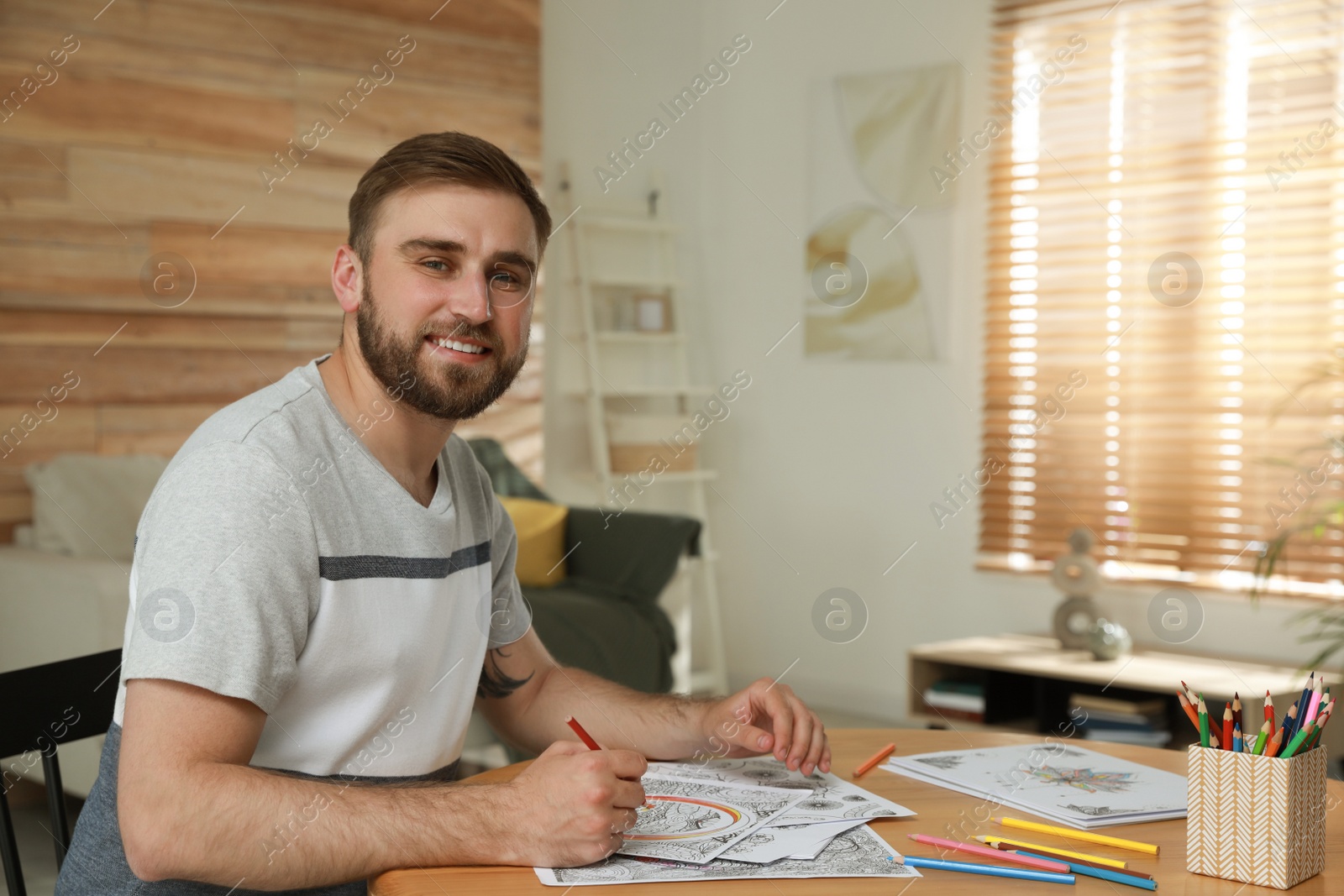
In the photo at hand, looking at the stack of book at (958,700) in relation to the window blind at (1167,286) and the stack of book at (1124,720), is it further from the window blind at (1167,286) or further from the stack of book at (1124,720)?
the window blind at (1167,286)

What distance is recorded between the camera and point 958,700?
355cm

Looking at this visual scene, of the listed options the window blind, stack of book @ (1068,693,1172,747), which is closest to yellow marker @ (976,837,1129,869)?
stack of book @ (1068,693,1172,747)

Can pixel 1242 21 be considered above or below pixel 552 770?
above

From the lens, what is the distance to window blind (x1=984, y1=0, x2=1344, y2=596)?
349 cm

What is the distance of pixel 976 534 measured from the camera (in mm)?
4195

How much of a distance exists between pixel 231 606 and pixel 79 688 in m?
0.29

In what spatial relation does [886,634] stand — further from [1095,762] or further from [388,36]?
[1095,762]

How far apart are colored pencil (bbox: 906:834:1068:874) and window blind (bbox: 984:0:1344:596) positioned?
99.5 inches

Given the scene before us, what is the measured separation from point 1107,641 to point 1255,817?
8.35 ft

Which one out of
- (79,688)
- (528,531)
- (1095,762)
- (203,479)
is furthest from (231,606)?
(528,531)

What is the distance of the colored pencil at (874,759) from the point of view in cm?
129

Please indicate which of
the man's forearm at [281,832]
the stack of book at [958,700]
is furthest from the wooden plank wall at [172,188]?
the man's forearm at [281,832]

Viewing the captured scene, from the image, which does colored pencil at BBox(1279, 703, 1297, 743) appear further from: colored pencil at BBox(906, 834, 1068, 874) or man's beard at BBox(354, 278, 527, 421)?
man's beard at BBox(354, 278, 527, 421)

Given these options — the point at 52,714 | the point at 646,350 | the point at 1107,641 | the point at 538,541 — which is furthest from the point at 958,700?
the point at 52,714
